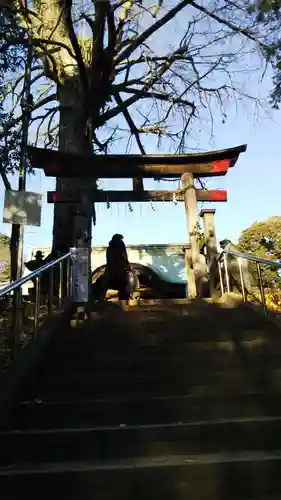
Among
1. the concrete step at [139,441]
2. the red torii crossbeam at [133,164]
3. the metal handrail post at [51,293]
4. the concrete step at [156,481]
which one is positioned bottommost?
the concrete step at [156,481]

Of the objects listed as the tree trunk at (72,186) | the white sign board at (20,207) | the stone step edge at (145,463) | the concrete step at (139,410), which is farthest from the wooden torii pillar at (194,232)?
the stone step edge at (145,463)

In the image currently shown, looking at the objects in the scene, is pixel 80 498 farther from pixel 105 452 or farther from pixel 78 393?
pixel 78 393

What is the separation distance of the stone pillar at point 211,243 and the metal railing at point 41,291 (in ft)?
8.52

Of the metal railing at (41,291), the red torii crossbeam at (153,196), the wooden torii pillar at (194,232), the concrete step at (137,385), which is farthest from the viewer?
the red torii crossbeam at (153,196)

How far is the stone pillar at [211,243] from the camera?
337 inches

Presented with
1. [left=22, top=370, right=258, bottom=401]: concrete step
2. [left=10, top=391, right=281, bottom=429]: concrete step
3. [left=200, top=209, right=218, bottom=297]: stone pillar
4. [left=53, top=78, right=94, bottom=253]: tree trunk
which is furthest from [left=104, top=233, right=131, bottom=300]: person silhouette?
[left=10, top=391, right=281, bottom=429]: concrete step

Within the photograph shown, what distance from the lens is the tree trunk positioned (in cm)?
856

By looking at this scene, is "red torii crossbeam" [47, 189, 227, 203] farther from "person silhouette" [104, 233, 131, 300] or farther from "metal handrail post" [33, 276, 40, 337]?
"metal handrail post" [33, 276, 40, 337]

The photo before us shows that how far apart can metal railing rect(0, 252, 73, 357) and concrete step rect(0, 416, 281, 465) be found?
3.86 feet

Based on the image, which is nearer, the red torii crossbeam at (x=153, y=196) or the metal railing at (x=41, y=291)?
the metal railing at (x=41, y=291)

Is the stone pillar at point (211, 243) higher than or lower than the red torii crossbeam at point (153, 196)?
lower

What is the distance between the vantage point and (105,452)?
3424 mm

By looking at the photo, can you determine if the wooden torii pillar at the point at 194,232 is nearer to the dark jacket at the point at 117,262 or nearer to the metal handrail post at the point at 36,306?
the dark jacket at the point at 117,262

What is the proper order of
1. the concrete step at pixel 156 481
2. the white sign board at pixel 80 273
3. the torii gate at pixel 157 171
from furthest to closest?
the torii gate at pixel 157 171 < the white sign board at pixel 80 273 < the concrete step at pixel 156 481
